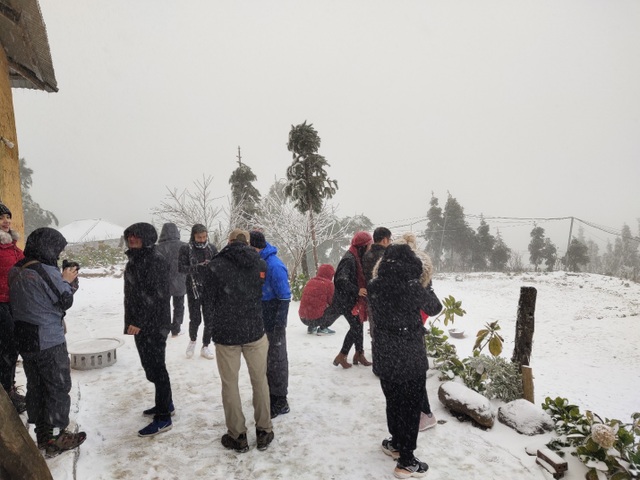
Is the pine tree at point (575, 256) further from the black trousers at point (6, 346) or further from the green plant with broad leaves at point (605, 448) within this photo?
the black trousers at point (6, 346)

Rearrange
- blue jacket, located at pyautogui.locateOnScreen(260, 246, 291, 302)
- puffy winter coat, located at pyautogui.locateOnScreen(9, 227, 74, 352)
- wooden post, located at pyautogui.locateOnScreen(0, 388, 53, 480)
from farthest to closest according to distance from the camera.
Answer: blue jacket, located at pyautogui.locateOnScreen(260, 246, 291, 302), puffy winter coat, located at pyautogui.locateOnScreen(9, 227, 74, 352), wooden post, located at pyautogui.locateOnScreen(0, 388, 53, 480)

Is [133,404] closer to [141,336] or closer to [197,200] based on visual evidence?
[141,336]

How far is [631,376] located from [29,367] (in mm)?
14365

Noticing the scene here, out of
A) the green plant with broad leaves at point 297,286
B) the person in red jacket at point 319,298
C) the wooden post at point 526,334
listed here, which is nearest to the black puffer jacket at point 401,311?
the wooden post at point 526,334

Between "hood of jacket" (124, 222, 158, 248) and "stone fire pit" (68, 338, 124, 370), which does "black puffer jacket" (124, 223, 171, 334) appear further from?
"stone fire pit" (68, 338, 124, 370)

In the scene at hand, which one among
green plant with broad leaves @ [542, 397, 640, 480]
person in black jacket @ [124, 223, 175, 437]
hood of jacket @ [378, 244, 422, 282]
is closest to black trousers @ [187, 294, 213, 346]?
person in black jacket @ [124, 223, 175, 437]

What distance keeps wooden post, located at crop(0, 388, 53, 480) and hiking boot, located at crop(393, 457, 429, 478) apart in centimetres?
264

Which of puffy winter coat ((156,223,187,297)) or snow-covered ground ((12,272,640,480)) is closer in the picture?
snow-covered ground ((12,272,640,480))

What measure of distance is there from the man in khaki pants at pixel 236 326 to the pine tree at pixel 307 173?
10.9m

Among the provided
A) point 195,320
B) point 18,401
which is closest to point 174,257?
point 195,320

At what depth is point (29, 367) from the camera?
3.01 meters

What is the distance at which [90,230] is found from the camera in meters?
39.7

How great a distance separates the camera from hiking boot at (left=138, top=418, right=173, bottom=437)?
11.5 ft

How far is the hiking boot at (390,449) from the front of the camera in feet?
10.8
